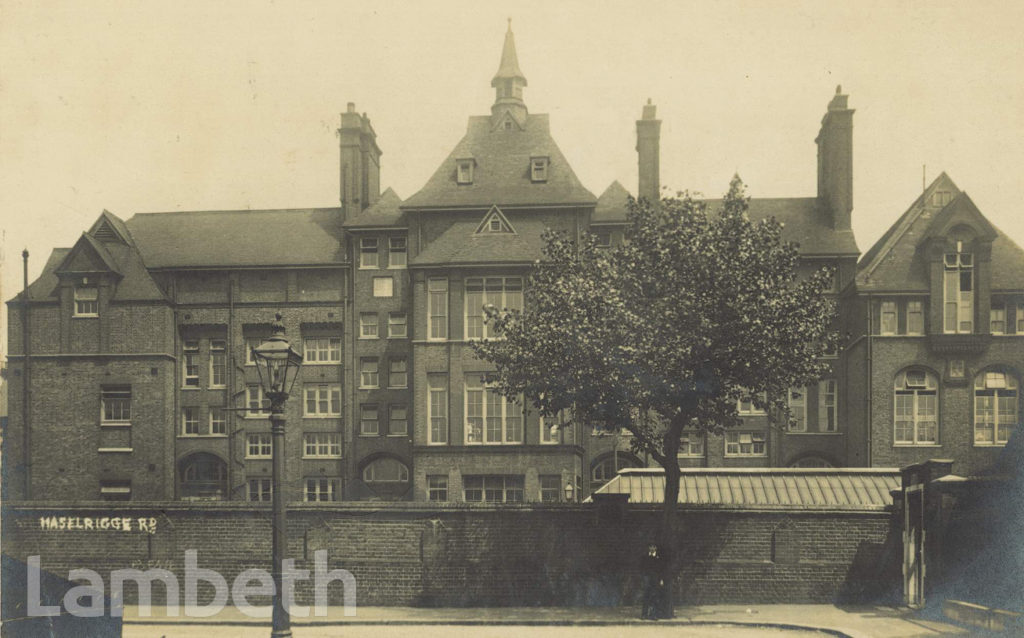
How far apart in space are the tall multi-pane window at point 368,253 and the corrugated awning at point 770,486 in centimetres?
2204

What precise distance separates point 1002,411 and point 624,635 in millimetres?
26857

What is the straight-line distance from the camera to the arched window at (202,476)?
1783 inches

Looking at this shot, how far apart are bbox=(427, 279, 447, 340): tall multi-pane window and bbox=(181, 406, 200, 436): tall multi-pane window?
12911 millimetres

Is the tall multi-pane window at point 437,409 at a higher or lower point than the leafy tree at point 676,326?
lower

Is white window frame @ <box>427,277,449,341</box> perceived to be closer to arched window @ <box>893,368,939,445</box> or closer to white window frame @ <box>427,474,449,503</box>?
white window frame @ <box>427,474,449,503</box>

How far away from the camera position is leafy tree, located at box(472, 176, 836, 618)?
21562 millimetres

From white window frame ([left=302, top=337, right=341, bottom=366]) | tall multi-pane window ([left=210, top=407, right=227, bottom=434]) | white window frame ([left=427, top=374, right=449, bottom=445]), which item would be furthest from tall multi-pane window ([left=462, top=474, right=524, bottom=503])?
→ tall multi-pane window ([left=210, top=407, right=227, bottom=434])

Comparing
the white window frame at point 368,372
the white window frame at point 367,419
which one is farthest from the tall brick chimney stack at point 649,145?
the white window frame at point 367,419

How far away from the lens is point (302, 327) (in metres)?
45.8

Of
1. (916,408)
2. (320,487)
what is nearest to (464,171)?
(320,487)

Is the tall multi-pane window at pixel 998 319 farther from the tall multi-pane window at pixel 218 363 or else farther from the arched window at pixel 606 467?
the tall multi-pane window at pixel 218 363

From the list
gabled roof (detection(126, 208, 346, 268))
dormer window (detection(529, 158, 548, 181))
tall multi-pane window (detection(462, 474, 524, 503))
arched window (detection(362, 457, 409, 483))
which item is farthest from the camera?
gabled roof (detection(126, 208, 346, 268))

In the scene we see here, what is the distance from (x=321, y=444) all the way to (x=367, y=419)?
2383 mm

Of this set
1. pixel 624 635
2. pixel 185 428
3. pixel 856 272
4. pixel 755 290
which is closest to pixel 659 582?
pixel 624 635
